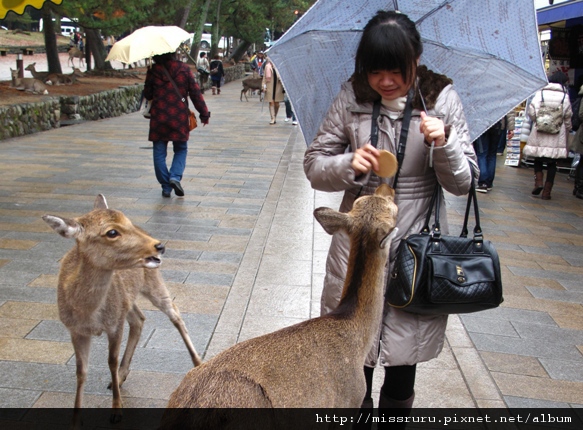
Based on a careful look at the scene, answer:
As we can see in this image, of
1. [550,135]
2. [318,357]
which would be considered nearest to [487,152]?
[550,135]

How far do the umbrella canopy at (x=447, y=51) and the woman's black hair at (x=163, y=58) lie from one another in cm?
519

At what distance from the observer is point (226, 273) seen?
5.44 metres

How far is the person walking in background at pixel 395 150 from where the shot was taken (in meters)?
2.35

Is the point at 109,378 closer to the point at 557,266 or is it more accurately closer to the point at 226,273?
the point at 226,273

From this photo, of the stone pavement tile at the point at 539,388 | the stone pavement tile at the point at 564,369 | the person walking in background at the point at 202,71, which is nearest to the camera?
the stone pavement tile at the point at 539,388

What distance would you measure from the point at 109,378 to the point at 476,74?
2.70m

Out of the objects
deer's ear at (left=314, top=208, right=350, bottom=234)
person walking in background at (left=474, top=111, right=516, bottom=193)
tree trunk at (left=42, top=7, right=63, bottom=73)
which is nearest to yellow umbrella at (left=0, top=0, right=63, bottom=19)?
deer's ear at (left=314, top=208, right=350, bottom=234)

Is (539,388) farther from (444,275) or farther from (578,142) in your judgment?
(578,142)

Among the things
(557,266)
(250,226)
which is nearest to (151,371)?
(250,226)

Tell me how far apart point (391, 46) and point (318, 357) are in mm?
1225

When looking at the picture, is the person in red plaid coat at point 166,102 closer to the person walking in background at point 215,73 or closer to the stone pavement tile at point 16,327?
the stone pavement tile at point 16,327

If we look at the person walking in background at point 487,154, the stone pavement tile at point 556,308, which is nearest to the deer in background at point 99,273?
the stone pavement tile at point 556,308

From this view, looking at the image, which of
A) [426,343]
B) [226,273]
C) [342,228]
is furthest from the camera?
[226,273]

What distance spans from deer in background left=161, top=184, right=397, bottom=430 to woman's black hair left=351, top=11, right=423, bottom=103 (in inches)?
19.2
